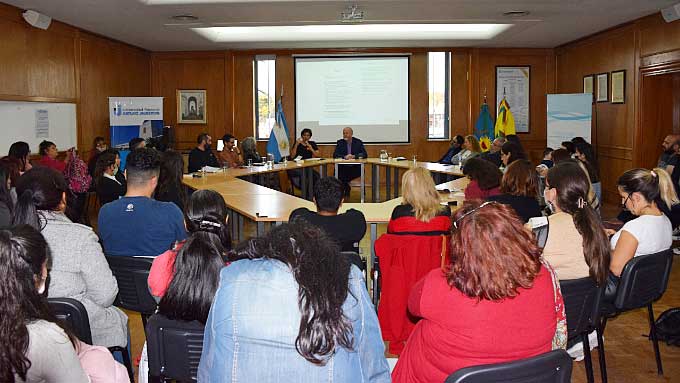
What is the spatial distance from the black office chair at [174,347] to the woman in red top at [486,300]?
77 centimetres

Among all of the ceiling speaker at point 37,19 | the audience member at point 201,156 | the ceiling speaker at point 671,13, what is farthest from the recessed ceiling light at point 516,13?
the ceiling speaker at point 37,19

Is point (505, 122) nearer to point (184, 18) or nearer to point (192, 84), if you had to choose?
point (192, 84)

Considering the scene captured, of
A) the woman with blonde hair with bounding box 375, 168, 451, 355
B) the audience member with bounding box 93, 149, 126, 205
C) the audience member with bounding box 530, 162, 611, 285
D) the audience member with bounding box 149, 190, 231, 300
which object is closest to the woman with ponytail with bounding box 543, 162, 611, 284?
the audience member with bounding box 530, 162, 611, 285

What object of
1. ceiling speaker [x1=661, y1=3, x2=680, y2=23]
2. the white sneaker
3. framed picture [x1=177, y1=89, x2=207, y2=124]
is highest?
ceiling speaker [x1=661, y1=3, x2=680, y2=23]

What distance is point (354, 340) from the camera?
1789mm

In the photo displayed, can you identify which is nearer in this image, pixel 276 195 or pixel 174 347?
pixel 174 347

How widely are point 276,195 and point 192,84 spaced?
7427mm

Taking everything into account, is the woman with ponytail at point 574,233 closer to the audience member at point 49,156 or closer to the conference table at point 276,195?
the conference table at point 276,195

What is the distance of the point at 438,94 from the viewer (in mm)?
13617

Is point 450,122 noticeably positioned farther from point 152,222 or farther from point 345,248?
point 152,222

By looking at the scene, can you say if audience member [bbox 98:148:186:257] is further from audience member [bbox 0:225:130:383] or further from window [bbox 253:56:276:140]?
window [bbox 253:56:276:140]

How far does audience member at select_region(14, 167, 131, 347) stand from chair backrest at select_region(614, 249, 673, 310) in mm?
2351

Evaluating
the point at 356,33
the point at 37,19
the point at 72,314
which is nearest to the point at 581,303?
the point at 72,314

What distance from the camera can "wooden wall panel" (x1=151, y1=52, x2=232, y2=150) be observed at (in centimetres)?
1355
